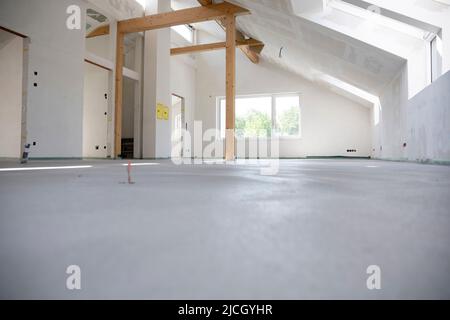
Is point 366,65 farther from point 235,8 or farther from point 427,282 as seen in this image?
point 427,282

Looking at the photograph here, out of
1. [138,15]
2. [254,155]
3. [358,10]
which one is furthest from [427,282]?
[254,155]

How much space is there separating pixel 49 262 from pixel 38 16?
6226 mm

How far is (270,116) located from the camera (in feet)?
36.1

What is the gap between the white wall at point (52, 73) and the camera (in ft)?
16.8

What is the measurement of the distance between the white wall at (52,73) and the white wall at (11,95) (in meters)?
0.26

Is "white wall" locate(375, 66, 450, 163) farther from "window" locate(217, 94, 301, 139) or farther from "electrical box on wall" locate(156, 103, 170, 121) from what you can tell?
"electrical box on wall" locate(156, 103, 170, 121)

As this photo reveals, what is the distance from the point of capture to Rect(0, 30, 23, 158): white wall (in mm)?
5195

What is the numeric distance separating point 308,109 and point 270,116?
135 cm

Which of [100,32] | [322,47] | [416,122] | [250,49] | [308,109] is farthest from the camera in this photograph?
[308,109]

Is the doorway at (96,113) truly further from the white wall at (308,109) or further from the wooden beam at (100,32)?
the white wall at (308,109)

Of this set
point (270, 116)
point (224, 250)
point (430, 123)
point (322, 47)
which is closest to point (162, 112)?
point (322, 47)

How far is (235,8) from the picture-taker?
628 cm

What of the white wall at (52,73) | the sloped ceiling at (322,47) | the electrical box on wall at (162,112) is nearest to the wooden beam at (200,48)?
the sloped ceiling at (322,47)

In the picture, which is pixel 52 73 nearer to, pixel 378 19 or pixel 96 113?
pixel 96 113
